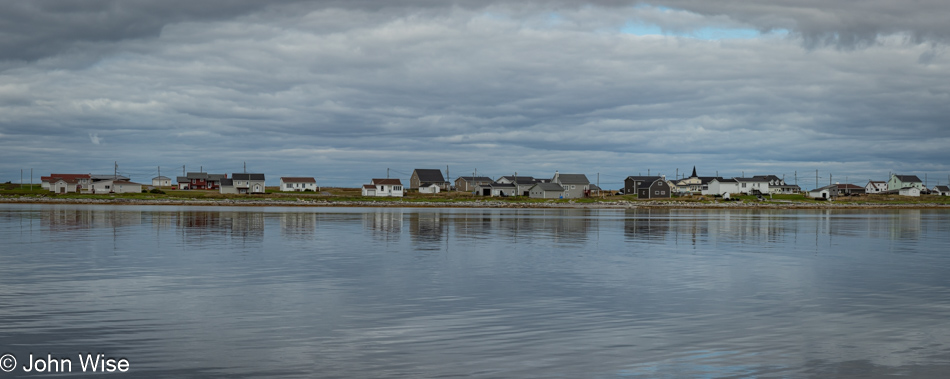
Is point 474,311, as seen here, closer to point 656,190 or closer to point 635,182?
point 656,190

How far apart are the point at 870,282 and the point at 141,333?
21641mm

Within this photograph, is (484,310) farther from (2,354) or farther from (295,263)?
(295,263)

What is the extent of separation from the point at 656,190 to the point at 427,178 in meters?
53.3

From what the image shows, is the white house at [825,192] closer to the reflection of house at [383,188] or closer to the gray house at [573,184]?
the gray house at [573,184]

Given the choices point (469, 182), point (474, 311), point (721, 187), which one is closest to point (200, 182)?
point (469, 182)

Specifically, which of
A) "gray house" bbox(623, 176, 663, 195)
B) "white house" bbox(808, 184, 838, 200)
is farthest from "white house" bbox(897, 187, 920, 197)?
"gray house" bbox(623, 176, 663, 195)

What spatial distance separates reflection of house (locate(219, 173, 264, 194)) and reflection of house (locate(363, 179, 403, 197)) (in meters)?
22.3

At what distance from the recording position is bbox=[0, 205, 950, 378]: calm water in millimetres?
11359

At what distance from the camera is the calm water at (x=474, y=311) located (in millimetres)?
11359

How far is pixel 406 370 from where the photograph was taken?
10.7 metres

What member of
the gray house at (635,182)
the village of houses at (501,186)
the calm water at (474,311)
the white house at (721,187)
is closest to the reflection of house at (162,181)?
the village of houses at (501,186)

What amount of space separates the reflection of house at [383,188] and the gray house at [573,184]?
34345 mm

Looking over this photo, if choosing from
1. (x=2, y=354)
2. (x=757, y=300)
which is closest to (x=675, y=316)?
(x=757, y=300)

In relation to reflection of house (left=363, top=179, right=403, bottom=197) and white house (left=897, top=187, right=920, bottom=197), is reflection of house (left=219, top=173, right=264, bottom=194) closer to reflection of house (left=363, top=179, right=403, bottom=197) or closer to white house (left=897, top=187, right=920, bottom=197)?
reflection of house (left=363, top=179, right=403, bottom=197)
